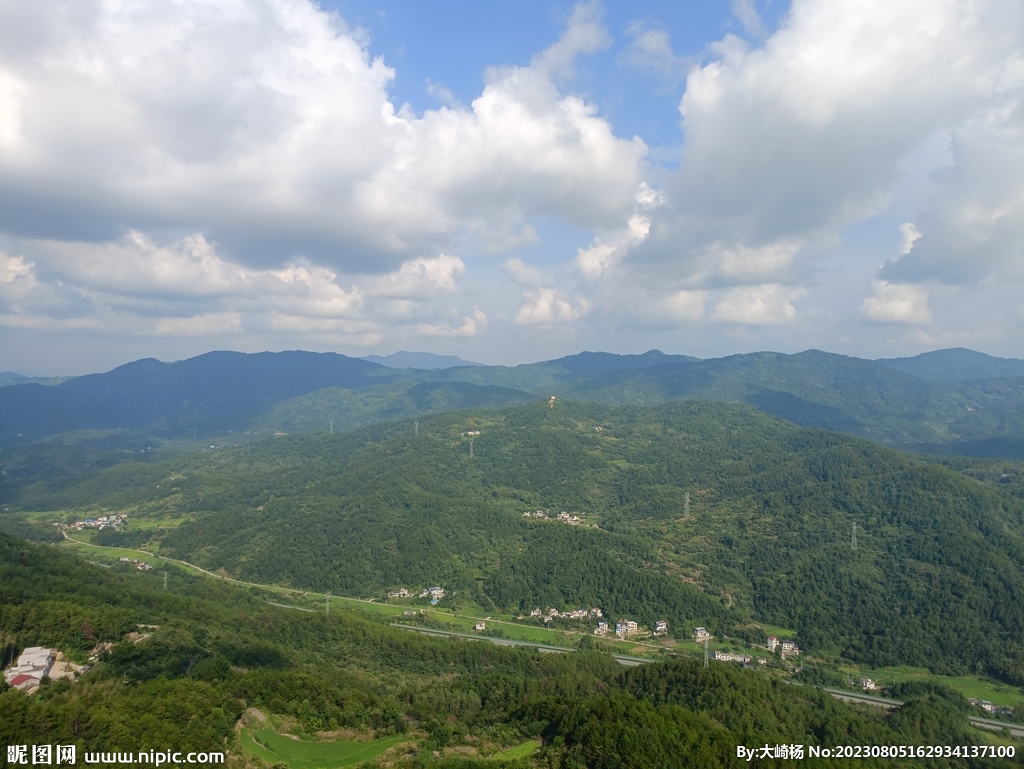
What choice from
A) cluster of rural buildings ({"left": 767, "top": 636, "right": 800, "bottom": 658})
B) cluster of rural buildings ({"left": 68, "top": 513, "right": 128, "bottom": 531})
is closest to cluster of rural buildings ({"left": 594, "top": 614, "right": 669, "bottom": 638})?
cluster of rural buildings ({"left": 767, "top": 636, "right": 800, "bottom": 658})

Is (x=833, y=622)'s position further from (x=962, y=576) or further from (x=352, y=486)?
(x=352, y=486)

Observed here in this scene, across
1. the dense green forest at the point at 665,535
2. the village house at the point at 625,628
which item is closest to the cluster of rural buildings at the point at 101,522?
the dense green forest at the point at 665,535

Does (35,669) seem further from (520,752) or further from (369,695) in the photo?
(520,752)

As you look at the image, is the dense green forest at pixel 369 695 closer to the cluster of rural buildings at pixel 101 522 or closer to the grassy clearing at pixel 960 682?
the grassy clearing at pixel 960 682

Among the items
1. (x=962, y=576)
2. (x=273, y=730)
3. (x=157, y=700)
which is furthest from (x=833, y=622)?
(x=157, y=700)

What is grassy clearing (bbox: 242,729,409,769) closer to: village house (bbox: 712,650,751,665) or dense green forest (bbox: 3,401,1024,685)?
village house (bbox: 712,650,751,665)

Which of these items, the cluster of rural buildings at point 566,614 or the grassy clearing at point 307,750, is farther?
the cluster of rural buildings at point 566,614
